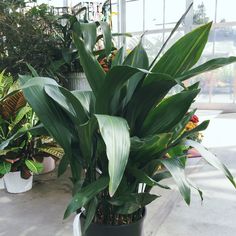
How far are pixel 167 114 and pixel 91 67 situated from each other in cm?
27

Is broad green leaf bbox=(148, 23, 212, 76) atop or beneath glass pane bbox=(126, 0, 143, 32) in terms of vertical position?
beneath

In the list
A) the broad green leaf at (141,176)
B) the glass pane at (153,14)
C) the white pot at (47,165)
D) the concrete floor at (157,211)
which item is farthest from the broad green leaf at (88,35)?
the glass pane at (153,14)

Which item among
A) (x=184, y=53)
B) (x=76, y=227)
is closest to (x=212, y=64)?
(x=184, y=53)

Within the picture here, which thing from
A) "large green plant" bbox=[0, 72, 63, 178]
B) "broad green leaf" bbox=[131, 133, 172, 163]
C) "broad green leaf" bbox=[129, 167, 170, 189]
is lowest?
"large green plant" bbox=[0, 72, 63, 178]

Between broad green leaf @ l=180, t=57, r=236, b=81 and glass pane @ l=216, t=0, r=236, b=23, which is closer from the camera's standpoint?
broad green leaf @ l=180, t=57, r=236, b=81

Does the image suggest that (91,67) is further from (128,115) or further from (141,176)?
(141,176)

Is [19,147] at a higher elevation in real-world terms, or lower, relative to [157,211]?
higher

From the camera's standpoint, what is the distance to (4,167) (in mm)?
1645

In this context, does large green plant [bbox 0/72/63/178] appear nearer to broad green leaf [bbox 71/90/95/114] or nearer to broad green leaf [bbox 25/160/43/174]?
broad green leaf [bbox 25/160/43/174]

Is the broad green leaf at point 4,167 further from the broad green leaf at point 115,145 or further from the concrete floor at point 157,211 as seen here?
the broad green leaf at point 115,145

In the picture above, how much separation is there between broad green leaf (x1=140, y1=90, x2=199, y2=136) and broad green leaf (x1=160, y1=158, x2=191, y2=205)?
118 millimetres

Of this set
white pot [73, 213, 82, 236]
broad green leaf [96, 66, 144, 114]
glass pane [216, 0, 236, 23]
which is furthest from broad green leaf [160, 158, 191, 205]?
glass pane [216, 0, 236, 23]

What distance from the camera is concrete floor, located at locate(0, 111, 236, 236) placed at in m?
1.39

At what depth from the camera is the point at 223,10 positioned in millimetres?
5473
